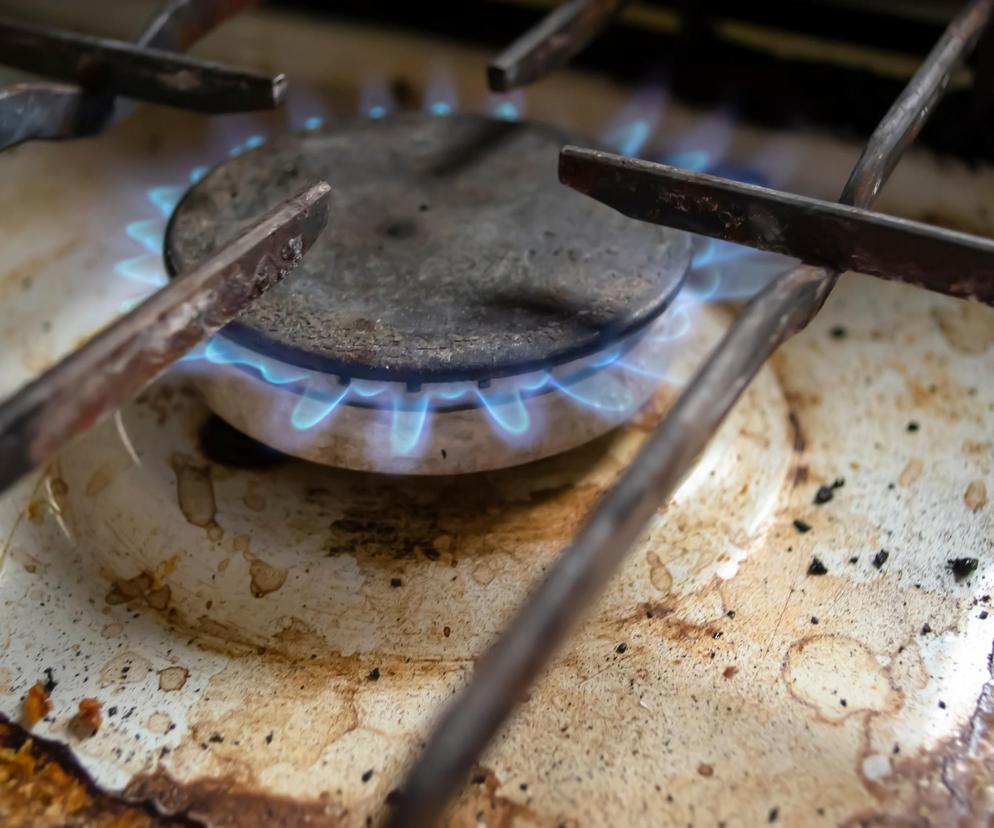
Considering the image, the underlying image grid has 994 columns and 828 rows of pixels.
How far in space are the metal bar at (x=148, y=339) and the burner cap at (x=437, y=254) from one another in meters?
0.04

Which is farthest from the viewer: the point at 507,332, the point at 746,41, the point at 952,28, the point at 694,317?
the point at 746,41

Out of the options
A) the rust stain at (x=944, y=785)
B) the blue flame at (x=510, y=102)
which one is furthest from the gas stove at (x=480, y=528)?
the blue flame at (x=510, y=102)

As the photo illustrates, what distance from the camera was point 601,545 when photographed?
1.45 ft

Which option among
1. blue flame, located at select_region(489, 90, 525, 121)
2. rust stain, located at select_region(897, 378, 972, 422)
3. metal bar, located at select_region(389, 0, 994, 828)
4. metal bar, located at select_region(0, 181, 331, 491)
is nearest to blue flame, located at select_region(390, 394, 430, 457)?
metal bar, located at select_region(0, 181, 331, 491)

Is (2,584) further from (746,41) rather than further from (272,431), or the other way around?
(746,41)

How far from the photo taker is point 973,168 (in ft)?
3.46

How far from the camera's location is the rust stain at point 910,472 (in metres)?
0.79

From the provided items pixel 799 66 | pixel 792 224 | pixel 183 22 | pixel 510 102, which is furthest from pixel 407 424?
pixel 799 66

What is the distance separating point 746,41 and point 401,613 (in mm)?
876

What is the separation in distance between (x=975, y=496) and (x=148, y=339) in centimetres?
65

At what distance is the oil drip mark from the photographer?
0.77 meters

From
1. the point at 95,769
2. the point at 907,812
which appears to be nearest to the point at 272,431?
the point at 95,769

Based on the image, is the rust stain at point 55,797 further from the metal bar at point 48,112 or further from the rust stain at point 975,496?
the rust stain at point 975,496

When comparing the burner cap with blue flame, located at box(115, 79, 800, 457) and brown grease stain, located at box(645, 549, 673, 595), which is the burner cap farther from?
brown grease stain, located at box(645, 549, 673, 595)
